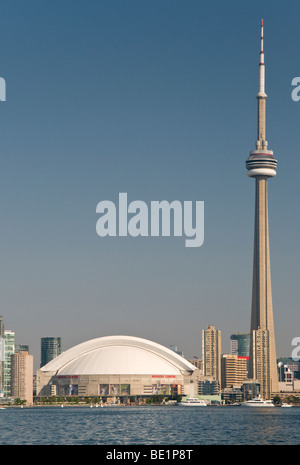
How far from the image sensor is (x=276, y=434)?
98.6 metres
